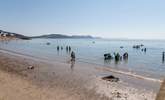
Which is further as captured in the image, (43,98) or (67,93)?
(67,93)

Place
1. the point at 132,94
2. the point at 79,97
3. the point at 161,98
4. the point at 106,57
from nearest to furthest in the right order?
the point at 161,98 < the point at 79,97 < the point at 132,94 < the point at 106,57

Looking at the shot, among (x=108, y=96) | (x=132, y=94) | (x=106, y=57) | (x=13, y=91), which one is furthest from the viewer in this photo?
(x=106, y=57)

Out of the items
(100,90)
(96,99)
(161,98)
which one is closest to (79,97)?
(96,99)

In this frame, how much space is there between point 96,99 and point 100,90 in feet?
9.54

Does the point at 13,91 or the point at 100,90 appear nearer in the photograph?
the point at 13,91

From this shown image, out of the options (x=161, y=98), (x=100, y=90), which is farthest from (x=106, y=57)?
(x=161, y=98)

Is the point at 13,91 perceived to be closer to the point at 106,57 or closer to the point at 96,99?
the point at 96,99

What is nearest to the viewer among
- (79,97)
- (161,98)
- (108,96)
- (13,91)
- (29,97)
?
(161,98)

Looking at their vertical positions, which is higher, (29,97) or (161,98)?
(161,98)

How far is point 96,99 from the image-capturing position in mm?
14539

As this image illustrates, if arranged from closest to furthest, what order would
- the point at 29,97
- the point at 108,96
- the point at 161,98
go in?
the point at 161,98 < the point at 29,97 < the point at 108,96

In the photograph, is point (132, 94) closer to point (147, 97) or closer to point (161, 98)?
point (147, 97)

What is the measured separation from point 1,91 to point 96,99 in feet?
19.0

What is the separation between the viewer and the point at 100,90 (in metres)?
17.4
